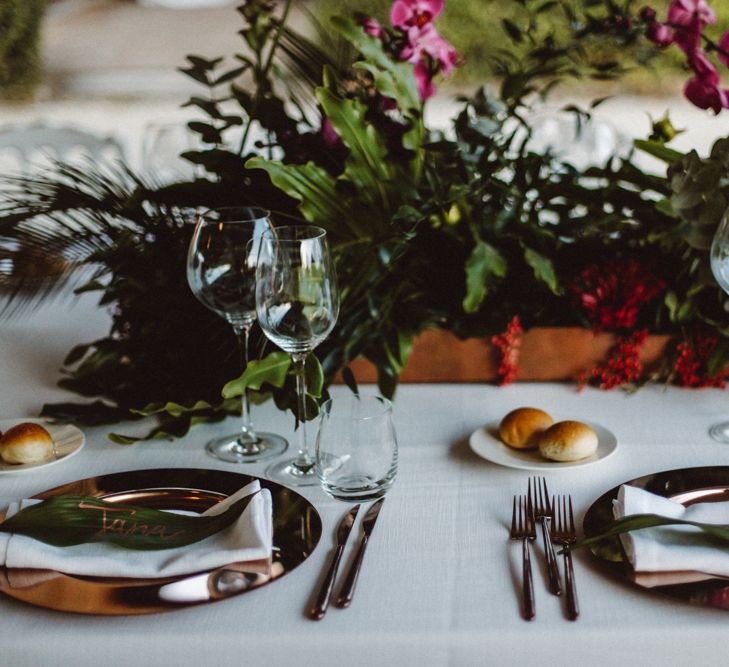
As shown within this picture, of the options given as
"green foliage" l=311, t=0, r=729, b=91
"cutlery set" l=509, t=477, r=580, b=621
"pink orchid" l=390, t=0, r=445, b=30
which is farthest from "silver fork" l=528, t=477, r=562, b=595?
"green foliage" l=311, t=0, r=729, b=91

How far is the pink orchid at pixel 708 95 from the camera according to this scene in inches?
42.2

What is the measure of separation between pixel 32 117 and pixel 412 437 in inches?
215

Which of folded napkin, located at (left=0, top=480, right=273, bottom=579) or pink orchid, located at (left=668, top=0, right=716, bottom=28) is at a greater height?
pink orchid, located at (left=668, top=0, right=716, bottom=28)

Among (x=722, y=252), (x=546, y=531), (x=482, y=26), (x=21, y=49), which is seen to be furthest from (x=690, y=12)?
(x=21, y=49)

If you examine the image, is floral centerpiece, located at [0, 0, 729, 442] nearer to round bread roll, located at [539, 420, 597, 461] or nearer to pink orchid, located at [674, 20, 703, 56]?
pink orchid, located at [674, 20, 703, 56]

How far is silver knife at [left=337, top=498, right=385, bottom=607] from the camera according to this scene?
721 mm

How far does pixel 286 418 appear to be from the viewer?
1.12 metres

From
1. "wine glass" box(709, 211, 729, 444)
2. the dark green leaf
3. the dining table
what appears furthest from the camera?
the dark green leaf

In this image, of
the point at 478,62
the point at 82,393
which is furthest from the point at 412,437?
the point at 478,62

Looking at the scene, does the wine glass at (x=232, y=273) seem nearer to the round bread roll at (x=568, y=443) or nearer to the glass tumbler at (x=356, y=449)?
the glass tumbler at (x=356, y=449)

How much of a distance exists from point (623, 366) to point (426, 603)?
0.57 m

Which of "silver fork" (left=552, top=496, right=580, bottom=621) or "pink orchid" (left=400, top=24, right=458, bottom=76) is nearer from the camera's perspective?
"silver fork" (left=552, top=496, right=580, bottom=621)

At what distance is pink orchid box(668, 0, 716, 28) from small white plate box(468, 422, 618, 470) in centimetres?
50

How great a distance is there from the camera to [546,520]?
2.72ft
